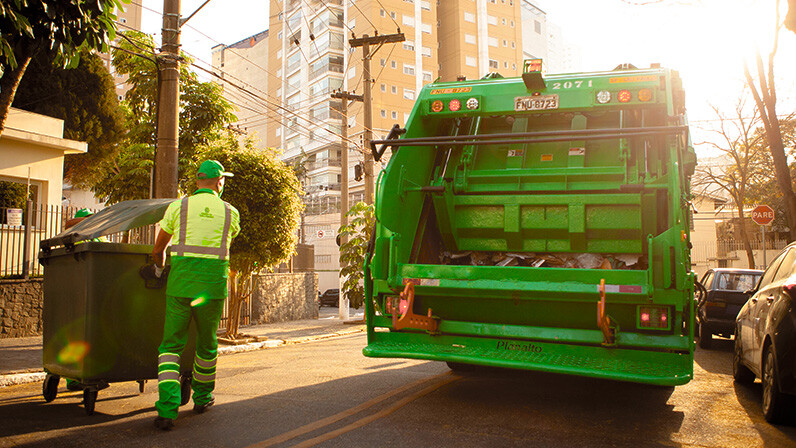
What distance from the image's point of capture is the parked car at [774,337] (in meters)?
4.19

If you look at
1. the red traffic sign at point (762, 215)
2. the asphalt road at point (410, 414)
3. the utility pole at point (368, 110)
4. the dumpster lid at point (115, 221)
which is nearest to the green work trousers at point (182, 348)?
the asphalt road at point (410, 414)

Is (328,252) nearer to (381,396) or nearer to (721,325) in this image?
(721,325)

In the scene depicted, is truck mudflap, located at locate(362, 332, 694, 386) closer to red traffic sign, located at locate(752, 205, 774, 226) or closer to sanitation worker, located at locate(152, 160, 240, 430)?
sanitation worker, located at locate(152, 160, 240, 430)

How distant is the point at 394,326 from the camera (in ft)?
15.7

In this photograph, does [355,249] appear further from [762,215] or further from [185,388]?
[185,388]

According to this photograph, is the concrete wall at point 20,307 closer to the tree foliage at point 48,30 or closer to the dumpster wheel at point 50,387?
the tree foliage at point 48,30

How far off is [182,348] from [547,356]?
99.4 inches

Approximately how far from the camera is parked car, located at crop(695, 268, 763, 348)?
9.39 metres

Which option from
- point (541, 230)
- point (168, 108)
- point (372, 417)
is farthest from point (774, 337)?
point (168, 108)

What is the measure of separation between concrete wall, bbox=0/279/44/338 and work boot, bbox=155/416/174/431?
280 inches

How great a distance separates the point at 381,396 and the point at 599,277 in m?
1.95

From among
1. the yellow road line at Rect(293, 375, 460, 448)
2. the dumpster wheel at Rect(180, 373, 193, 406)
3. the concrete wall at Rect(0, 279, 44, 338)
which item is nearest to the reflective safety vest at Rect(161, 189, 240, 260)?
the dumpster wheel at Rect(180, 373, 193, 406)

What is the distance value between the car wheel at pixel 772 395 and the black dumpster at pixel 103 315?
13.8 feet

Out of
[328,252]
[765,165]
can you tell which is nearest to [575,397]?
[765,165]
